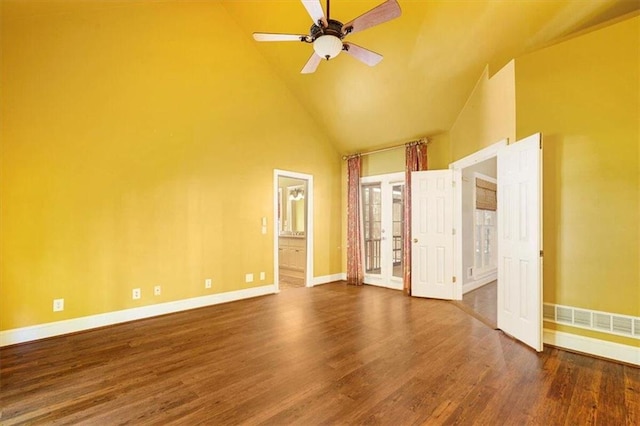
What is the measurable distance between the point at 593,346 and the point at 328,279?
165 inches

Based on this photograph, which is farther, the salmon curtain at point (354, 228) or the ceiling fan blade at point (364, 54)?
the salmon curtain at point (354, 228)

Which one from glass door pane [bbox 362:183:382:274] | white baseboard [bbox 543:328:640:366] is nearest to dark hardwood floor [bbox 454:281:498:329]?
white baseboard [bbox 543:328:640:366]

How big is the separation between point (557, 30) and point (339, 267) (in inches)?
199

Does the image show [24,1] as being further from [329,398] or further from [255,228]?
[329,398]

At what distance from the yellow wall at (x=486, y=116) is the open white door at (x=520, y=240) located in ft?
1.28

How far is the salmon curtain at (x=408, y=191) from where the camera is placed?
205 inches

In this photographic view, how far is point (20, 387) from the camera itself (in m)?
2.29

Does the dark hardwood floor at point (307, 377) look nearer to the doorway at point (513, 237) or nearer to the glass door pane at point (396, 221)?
the doorway at point (513, 237)

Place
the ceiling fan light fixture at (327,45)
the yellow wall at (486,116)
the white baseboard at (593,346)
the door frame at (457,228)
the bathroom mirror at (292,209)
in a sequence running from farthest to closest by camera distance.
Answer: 1. the bathroom mirror at (292,209)
2. the door frame at (457,228)
3. the yellow wall at (486,116)
4. the white baseboard at (593,346)
5. the ceiling fan light fixture at (327,45)

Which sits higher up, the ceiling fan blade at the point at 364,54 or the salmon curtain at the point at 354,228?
the ceiling fan blade at the point at 364,54

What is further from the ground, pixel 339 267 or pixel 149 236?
pixel 149 236

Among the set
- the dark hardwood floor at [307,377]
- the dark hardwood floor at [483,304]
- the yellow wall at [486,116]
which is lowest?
the dark hardwood floor at [483,304]

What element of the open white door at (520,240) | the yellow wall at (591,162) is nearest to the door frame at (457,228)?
the open white door at (520,240)

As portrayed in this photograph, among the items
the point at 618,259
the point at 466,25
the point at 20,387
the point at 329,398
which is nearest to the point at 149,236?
the point at 20,387
